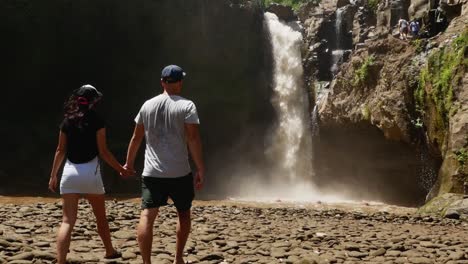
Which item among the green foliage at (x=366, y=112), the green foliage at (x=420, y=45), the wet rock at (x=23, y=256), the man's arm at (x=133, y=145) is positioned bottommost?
the wet rock at (x=23, y=256)

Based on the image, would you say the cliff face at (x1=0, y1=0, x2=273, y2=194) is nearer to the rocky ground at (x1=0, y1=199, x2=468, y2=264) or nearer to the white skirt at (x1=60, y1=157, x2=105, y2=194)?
the rocky ground at (x1=0, y1=199, x2=468, y2=264)

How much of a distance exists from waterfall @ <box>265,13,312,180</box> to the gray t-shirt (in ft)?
67.3

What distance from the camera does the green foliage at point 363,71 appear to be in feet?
65.0

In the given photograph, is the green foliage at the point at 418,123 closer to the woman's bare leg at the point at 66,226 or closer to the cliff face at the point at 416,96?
the cliff face at the point at 416,96

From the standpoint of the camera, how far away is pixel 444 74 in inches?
590

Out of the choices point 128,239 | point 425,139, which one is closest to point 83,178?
point 128,239

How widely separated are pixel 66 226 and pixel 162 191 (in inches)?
40.7

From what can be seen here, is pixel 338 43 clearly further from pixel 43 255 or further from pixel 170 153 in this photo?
pixel 43 255

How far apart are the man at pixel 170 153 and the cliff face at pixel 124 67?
20.6m

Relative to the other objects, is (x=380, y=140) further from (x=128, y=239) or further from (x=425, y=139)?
(x=128, y=239)

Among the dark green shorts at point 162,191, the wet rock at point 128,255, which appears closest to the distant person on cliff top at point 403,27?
the wet rock at point 128,255

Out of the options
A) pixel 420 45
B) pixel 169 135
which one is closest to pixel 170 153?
pixel 169 135

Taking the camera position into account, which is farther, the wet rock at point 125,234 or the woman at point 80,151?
the wet rock at point 125,234

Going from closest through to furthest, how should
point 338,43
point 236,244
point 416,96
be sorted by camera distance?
point 236,244 → point 416,96 → point 338,43
